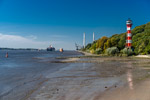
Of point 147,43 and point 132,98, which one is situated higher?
point 147,43

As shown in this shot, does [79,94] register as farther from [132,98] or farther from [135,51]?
[135,51]

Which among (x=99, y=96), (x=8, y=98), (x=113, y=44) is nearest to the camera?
(x=99, y=96)

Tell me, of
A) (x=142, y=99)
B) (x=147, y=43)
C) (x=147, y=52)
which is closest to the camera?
(x=142, y=99)

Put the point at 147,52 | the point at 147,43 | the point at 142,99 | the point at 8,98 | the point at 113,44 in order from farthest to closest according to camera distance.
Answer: the point at 113,44 → the point at 147,43 → the point at 147,52 → the point at 8,98 → the point at 142,99

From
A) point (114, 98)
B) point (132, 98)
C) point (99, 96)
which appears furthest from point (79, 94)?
point (132, 98)

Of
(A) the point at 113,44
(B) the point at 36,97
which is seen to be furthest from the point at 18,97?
(A) the point at 113,44

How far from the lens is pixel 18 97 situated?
9.80 m

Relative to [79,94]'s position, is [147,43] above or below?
above

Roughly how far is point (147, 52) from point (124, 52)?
8017 mm

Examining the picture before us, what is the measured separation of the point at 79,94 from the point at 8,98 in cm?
406

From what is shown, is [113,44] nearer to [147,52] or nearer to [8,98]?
[147,52]

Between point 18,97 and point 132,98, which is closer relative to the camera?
point 132,98

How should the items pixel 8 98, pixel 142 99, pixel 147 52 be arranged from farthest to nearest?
1. pixel 147 52
2. pixel 8 98
3. pixel 142 99

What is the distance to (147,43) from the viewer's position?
58.8m
